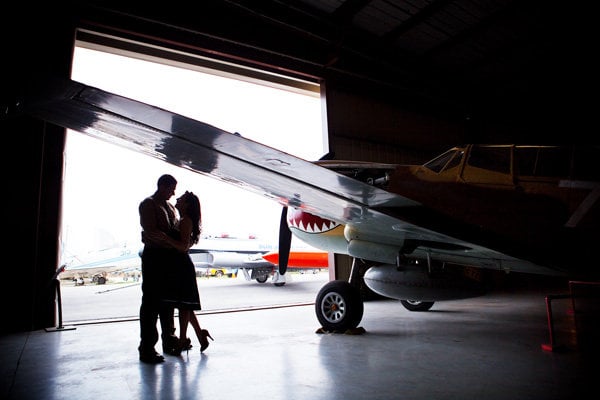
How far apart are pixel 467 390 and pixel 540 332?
258cm

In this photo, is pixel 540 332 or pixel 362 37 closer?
pixel 540 332

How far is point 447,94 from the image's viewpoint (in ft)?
34.8

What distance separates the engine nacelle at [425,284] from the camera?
386 cm

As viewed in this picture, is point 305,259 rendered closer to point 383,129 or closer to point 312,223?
point 383,129

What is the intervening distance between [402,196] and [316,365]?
1543 millimetres

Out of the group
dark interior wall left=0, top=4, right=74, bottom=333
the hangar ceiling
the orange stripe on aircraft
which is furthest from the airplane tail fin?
the orange stripe on aircraft

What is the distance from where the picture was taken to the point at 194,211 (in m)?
3.35

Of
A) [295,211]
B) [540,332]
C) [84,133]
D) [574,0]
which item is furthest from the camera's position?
[574,0]

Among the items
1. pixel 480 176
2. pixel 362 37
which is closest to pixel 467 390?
pixel 480 176

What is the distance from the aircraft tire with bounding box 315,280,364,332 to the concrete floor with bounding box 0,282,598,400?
0.16 m

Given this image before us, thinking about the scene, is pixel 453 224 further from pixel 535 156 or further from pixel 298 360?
pixel 298 360

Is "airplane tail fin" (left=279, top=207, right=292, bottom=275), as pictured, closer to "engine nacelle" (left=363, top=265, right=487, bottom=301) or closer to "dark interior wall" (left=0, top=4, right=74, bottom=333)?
"engine nacelle" (left=363, top=265, right=487, bottom=301)

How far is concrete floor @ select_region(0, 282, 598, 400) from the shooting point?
7.43 ft

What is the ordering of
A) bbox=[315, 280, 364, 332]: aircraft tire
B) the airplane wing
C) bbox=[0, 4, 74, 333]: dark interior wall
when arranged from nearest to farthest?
1. the airplane wing
2. bbox=[315, 280, 364, 332]: aircraft tire
3. bbox=[0, 4, 74, 333]: dark interior wall
